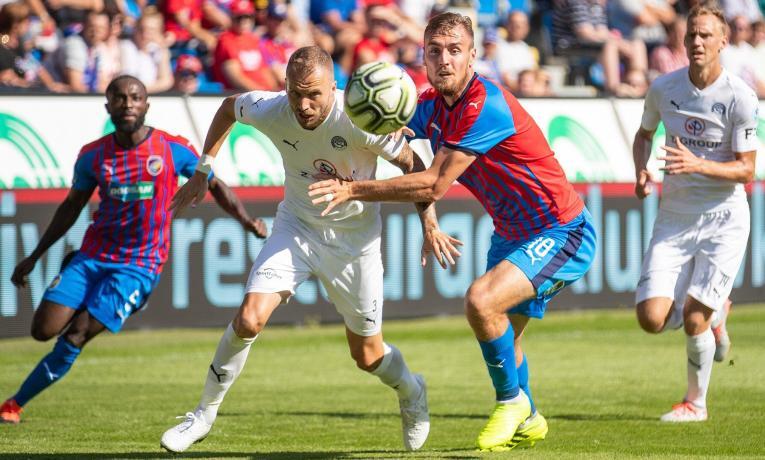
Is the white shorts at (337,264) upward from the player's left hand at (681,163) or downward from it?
downward

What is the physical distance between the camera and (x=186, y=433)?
736cm

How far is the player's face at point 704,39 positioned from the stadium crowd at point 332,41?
24.0 feet

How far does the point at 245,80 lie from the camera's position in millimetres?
16078

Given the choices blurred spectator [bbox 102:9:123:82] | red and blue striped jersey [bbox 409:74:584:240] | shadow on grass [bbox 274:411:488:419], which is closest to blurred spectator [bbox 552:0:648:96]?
blurred spectator [bbox 102:9:123:82]

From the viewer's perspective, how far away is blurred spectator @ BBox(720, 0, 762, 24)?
21.2 metres

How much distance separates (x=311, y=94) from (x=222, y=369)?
64.5 inches

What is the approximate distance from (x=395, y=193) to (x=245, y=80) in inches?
374

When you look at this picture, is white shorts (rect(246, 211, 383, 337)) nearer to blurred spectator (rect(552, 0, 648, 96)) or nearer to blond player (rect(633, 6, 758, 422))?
blond player (rect(633, 6, 758, 422))

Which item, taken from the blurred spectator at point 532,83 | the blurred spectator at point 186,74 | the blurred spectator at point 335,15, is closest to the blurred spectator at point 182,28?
the blurred spectator at point 186,74

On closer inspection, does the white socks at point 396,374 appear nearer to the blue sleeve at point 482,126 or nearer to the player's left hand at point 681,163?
the blue sleeve at point 482,126

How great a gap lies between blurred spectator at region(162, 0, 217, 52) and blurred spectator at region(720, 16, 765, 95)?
7663 mm

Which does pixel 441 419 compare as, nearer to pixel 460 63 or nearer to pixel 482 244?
pixel 460 63

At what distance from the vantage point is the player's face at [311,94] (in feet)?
23.3

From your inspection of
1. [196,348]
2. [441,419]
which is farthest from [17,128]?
[441,419]
